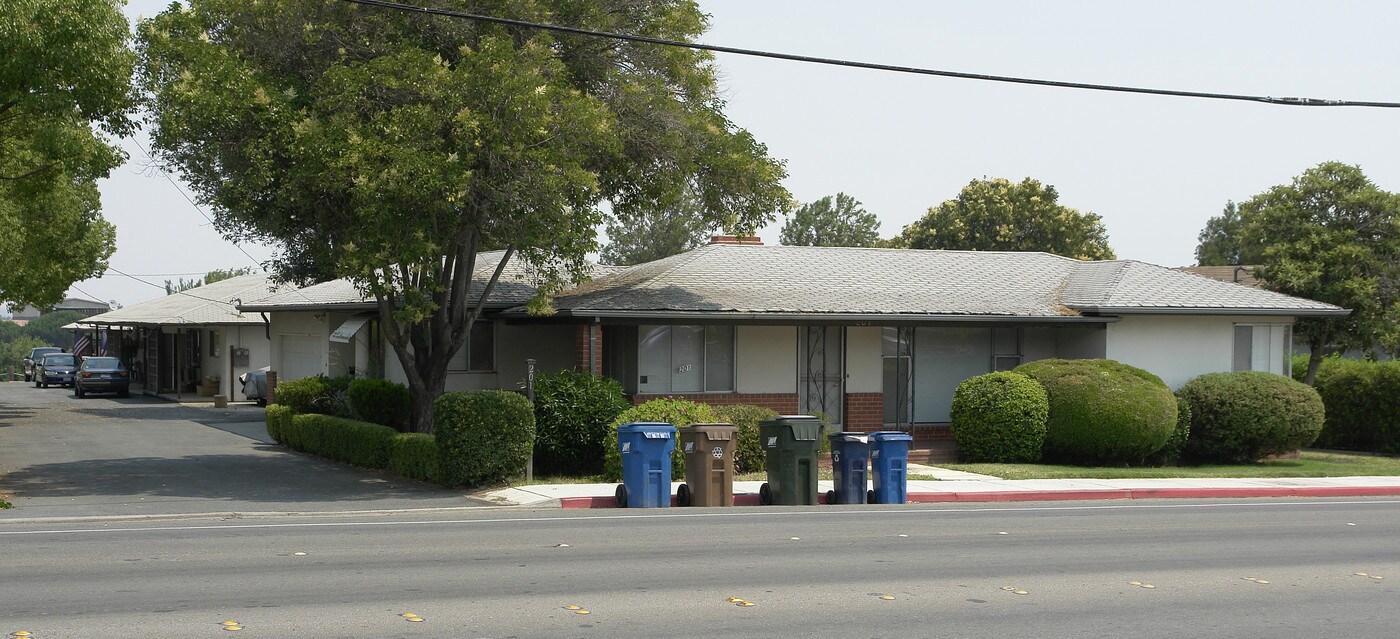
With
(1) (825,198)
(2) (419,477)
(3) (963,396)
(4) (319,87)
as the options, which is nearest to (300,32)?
(4) (319,87)

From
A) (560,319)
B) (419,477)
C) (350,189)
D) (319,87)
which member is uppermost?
(319,87)

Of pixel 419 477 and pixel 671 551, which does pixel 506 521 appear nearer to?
pixel 671 551

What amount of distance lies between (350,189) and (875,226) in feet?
161

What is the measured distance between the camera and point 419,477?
19.1m

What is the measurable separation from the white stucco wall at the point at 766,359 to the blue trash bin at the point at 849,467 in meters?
5.67

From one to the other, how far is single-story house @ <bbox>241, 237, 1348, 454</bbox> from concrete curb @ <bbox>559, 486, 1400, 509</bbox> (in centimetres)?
435

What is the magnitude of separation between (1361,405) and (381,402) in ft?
68.9

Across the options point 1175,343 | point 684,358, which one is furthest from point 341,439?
point 1175,343

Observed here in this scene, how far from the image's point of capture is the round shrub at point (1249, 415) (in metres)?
23.0

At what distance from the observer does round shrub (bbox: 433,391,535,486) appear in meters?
17.6

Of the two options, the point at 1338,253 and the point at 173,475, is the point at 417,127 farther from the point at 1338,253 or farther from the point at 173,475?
the point at 1338,253

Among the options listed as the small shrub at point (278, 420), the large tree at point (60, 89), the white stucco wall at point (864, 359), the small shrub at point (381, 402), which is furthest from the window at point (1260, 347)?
the large tree at point (60, 89)

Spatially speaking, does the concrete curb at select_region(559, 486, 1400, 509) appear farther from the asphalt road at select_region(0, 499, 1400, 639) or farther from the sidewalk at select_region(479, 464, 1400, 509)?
the asphalt road at select_region(0, 499, 1400, 639)

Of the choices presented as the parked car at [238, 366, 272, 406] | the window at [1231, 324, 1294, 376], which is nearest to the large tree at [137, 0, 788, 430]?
the window at [1231, 324, 1294, 376]
